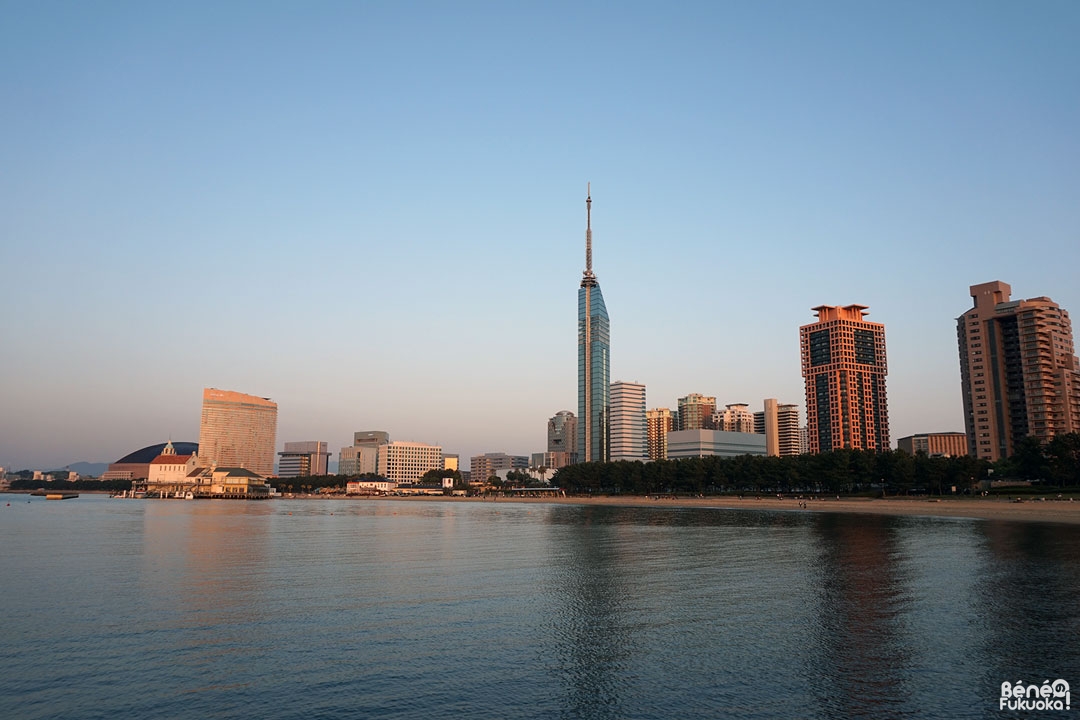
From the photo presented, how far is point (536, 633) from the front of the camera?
37656 mm

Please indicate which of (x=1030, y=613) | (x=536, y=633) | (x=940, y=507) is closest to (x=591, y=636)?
(x=536, y=633)

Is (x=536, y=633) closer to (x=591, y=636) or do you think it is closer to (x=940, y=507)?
(x=591, y=636)

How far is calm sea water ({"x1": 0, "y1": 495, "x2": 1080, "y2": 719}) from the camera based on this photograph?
27375 millimetres

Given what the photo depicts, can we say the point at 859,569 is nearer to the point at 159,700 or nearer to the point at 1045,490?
the point at 159,700

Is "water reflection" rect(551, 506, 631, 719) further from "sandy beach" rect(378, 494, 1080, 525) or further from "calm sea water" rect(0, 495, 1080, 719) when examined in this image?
"sandy beach" rect(378, 494, 1080, 525)

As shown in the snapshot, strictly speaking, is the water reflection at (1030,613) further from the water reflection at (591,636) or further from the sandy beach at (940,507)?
the sandy beach at (940,507)

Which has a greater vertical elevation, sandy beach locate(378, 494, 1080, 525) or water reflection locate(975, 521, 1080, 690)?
water reflection locate(975, 521, 1080, 690)

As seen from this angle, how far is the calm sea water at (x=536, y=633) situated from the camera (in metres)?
27.4

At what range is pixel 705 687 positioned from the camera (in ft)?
94.3

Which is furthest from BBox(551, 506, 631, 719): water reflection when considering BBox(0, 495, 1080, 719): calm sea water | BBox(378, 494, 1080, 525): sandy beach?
BBox(378, 494, 1080, 525): sandy beach

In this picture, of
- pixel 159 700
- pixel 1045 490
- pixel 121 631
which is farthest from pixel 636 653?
pixel 1045 490

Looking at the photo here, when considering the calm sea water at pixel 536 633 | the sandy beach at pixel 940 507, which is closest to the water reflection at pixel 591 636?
the calm sea water at pixel 536 633

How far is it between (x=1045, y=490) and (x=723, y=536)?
101477 mm

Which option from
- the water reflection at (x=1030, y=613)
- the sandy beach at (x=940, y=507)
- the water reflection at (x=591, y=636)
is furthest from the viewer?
the sandy beach at (x=940, y=507)
